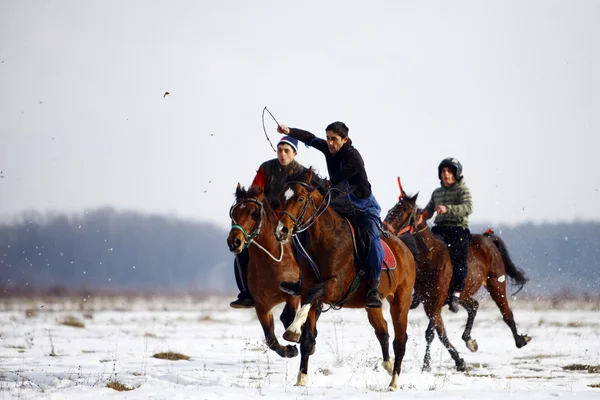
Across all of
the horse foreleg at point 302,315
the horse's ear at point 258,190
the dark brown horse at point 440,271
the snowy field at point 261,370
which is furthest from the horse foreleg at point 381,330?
Answer: the horse's ear at point 258,190

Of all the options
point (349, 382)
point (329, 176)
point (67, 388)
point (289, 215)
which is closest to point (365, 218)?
point (329, 176)

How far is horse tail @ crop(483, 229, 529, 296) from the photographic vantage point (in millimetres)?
15391

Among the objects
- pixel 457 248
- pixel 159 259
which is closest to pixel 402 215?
pixel 457 248

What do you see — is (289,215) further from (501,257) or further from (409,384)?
(501,257)

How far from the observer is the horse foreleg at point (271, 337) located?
10.9 meters

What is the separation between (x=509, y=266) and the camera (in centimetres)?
1567

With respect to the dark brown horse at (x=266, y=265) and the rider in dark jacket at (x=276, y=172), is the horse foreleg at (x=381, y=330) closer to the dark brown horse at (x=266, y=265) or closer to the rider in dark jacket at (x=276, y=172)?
the dark brown horse at (x=266, y=265)

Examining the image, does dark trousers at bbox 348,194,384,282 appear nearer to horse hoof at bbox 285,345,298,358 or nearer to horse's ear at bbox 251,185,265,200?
horse's ear at bbox 251,185,265,200

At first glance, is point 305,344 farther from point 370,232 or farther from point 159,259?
point 159,259

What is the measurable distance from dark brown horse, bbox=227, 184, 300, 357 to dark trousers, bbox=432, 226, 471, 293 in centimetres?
356

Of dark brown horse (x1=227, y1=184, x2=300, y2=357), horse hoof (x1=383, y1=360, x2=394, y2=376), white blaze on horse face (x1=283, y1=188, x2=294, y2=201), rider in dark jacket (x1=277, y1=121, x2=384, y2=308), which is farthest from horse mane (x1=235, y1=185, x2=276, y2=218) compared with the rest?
horse hoof (x1=383, y1=360, x2=394, y2=376)

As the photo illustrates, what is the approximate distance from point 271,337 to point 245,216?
177 cm

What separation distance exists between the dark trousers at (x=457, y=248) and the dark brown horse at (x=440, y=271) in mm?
185

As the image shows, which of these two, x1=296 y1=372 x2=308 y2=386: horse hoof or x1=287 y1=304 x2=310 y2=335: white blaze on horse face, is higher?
x1=287 y1=304 x2=310 y2=335: white blaze on horse face
